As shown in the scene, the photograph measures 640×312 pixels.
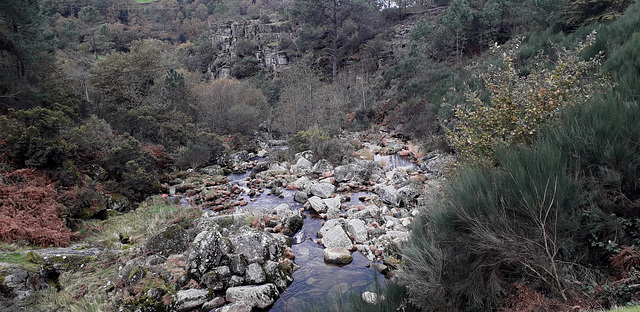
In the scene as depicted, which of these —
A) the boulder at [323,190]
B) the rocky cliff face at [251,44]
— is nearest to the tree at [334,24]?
the rocky cliff face at [251,44]

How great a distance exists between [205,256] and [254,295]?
1238 mm

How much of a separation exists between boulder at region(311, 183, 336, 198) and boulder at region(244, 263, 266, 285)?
4883 mm

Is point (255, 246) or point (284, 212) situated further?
point (284, 212)

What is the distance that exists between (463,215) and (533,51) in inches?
549

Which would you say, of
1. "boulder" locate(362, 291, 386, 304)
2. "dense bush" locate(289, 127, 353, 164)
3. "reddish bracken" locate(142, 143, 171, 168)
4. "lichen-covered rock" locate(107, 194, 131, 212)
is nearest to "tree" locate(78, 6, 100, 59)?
"reddish bracken" locate(142, 143, 171, 168)

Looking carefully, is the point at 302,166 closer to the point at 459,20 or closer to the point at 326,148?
the point at 326,148

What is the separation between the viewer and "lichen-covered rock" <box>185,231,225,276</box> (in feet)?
17.6

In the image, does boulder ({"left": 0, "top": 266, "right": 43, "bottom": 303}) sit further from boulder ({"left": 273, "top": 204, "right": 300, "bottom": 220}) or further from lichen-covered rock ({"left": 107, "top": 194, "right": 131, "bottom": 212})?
boulder ({"left": 273, "top": 204, "right": 300, "bottom": 220})

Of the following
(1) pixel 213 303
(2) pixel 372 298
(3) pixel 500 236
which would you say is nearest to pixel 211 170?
(1) pixel 213 303

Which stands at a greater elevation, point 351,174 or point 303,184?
point 351,174

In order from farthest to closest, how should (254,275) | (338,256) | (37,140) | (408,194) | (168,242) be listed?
1. (408,194)
2. (37,140)
3. (168,242)
4. (338,256)
5. (254,275)

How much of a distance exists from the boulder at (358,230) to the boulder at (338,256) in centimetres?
57

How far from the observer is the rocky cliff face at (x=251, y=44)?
41688 mm

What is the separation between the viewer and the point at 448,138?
6270mm
